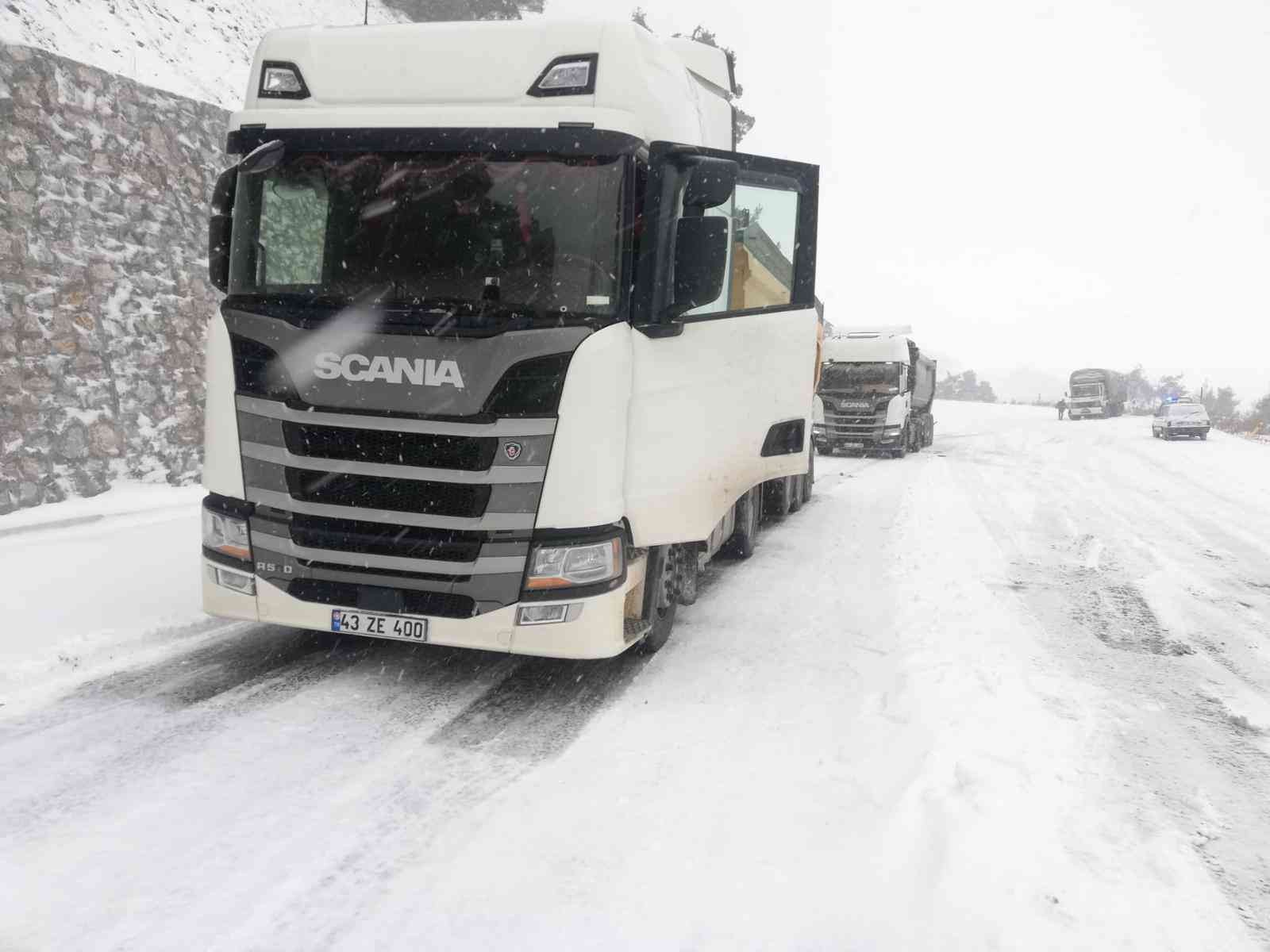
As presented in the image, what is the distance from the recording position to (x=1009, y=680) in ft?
15.9

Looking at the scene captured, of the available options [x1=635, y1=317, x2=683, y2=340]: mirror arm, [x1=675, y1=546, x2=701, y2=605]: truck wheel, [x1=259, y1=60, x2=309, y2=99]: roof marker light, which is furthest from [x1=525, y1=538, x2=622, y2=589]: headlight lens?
[x1=259, y1=60, x2=309, y2=99]: roof marker light

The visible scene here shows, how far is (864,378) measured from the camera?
67.3ft

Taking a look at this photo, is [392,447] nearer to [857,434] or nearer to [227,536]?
[227,536]

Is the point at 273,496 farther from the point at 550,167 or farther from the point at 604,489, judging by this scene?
the point at 550,167

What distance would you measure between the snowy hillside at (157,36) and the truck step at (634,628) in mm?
8702

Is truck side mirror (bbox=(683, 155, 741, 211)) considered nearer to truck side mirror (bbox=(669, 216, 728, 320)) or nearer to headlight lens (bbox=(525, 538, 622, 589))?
truck side mirror (bbox=(669, 216, 728, 320))

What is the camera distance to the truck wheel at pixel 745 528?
7.73m

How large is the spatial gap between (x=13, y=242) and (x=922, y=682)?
29.2 ft

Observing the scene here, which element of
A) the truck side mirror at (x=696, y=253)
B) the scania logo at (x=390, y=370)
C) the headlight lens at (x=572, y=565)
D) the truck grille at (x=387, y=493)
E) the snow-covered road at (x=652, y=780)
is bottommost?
the snow-covered road at (x=652, y=780)

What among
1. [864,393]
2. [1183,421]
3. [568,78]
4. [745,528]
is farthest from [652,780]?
[1183,421]

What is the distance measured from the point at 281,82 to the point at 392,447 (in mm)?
2179

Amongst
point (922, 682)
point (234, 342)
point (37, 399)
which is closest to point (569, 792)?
point (922, 682)

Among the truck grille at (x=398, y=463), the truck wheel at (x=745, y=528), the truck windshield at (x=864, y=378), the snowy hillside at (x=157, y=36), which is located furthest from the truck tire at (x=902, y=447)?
the truck grille at (x=398, y=463)

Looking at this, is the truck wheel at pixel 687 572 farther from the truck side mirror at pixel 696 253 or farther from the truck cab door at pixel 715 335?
the truck side mirror at pixel 696 253
